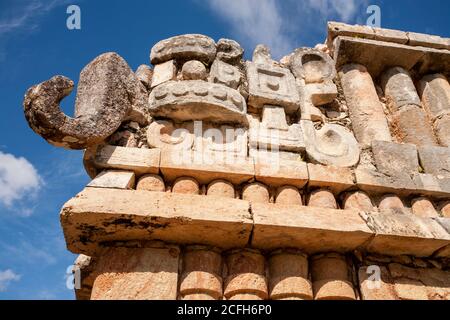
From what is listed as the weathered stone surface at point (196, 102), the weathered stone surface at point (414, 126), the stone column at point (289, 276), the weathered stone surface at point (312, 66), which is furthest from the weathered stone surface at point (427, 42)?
the stone column at point (289, 276)

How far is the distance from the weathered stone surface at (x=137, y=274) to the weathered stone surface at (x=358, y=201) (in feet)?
4.25

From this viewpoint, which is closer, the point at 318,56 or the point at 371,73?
the point at 318,56

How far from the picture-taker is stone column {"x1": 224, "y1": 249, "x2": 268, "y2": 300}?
242cm

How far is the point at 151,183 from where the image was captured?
2.71 meters

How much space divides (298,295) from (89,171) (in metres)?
1.64

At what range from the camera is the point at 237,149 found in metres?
2.99

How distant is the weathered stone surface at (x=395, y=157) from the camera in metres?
3.13

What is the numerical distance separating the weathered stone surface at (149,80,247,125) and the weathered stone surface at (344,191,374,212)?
100 centimetres

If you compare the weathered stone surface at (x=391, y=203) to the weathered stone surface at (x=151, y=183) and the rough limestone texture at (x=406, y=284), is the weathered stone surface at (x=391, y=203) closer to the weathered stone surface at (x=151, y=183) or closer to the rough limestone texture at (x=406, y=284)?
the rough limestone texture at (x=406, y=284)

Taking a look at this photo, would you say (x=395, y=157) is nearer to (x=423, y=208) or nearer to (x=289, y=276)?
(x=423, y=208)

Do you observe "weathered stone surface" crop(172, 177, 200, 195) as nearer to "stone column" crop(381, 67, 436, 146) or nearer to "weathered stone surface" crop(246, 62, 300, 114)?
"weathered stone surface" crop(246, 62, 300, 114)

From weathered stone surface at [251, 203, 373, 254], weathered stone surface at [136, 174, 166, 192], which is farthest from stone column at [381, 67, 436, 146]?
weathered stone surface at [136, 174, 166, 192]

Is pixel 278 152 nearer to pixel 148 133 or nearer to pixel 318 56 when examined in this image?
pixel 148 133
